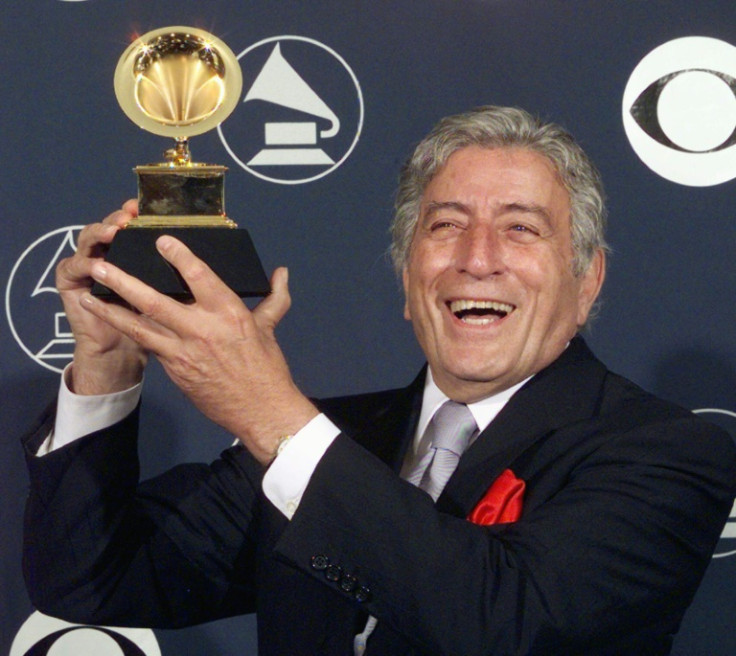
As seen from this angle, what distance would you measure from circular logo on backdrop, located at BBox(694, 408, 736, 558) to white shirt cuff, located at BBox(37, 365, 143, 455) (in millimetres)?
1195

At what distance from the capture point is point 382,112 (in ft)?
7.75

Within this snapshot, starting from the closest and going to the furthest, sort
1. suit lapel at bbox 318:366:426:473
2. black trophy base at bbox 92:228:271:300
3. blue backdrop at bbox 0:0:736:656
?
black trophy base at bbox 92:228:271:300
suit lapel at bbox 318:366:426:473
blue backdrop at bbox 0:0:736:656

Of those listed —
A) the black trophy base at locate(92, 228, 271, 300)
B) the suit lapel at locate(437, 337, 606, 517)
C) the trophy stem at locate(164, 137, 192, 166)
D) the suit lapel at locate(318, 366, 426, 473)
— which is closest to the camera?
the black trophy base at locate(92, 228, 271, 300)

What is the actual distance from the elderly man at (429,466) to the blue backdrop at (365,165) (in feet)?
1.20

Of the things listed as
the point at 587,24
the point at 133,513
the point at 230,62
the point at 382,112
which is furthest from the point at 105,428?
the point at 587,24

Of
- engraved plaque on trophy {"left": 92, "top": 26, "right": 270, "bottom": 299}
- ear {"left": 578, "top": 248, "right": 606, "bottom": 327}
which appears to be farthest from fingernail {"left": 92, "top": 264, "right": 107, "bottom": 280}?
ear {"left": 578, "top": 248, "right": 606, "bottom": 327}

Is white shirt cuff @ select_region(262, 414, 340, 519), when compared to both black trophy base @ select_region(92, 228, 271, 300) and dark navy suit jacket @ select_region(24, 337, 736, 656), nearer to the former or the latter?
dark navy suit jacket @ select_region(24, 337, 736, 656)

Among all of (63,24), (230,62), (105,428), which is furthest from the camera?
(63,24)

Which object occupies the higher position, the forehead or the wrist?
the forehead

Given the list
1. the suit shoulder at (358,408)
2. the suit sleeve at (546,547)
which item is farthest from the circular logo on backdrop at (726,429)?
the suit sleeve at (546,547)

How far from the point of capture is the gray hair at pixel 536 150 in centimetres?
186

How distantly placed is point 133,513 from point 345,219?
80 cm

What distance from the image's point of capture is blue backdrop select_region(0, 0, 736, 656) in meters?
2.35

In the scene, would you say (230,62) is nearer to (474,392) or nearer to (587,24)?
(474,392)
